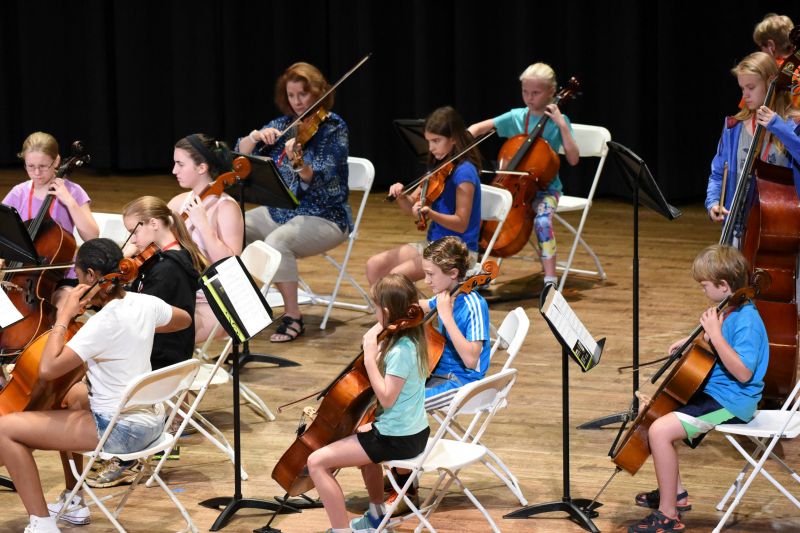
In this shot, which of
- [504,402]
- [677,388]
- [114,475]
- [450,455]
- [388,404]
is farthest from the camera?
[114,475]

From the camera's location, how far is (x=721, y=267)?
3.69 meters

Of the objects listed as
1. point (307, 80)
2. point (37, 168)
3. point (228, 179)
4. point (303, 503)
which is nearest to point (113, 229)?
point (37, 168)

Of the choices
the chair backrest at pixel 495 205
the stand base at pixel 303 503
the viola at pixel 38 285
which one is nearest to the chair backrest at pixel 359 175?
the chair backrest at pixel 495 205

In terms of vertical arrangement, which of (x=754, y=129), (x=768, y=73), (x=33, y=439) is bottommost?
(x=33, y=439)

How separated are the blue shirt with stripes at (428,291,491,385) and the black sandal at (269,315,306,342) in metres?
1.91

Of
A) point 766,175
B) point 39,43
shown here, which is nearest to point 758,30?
point 766,175

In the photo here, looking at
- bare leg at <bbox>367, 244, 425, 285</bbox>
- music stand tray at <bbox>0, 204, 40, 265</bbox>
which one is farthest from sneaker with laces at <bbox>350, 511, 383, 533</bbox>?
bare leg at <bbox>367, 244, 425, 285</bbox>

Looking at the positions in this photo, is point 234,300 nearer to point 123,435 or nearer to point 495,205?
point 123,435

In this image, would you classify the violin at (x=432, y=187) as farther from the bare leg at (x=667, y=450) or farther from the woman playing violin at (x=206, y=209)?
the bare leg at (x=667, y=450)

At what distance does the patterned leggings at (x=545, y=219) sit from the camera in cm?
620

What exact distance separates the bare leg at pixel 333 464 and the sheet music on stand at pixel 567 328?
25.2 inches

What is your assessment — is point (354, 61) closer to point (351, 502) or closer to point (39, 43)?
point (39, 43)

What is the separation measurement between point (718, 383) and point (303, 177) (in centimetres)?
264

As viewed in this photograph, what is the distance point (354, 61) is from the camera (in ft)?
29.4
